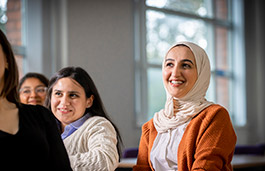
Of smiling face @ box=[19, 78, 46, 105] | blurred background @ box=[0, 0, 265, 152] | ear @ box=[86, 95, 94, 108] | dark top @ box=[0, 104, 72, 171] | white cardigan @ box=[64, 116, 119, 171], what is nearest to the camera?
dark top @ box=[0, 104, 72, 171]

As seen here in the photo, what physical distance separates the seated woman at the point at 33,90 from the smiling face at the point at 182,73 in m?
1.67

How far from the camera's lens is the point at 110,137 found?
86.4 inches

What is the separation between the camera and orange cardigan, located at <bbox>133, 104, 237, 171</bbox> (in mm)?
2059

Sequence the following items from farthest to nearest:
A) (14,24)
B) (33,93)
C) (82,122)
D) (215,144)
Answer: (14,24), (33,93), (82,122), (215,144)

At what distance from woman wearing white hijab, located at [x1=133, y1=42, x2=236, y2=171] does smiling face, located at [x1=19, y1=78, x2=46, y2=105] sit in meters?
1.48

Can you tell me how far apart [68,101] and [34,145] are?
1.04 metres

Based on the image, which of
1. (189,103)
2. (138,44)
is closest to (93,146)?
(189,103)

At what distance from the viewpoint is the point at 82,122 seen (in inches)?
94.3

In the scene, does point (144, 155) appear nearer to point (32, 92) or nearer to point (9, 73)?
point (9, 73)

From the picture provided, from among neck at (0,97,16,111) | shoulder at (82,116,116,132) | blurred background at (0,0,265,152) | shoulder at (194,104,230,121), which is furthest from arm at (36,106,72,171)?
blurred background at (0,0,265,152)

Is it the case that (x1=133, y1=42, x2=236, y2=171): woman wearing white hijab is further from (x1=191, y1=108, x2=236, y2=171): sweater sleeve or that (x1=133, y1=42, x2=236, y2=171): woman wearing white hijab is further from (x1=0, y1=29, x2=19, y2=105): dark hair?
(x1=0, y1=29, x2=19, y2=105): dark hair

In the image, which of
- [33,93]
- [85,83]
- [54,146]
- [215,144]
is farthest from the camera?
[33,93]

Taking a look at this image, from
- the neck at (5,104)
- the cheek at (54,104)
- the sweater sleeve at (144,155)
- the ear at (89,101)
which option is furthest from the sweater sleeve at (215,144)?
the neck at (5,104)

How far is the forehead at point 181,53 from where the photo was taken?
231 centimetres
